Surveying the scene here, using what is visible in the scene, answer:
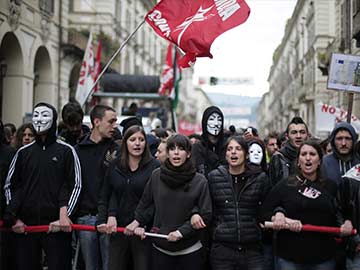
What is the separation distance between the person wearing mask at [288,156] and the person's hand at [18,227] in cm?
268

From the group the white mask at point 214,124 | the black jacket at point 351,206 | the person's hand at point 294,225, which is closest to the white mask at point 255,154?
the white mask at point 214,124

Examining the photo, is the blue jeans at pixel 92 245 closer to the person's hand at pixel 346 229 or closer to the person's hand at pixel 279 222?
the person's hand at pixel 279 222

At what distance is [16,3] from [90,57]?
437 centimetres

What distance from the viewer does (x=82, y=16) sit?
30.3m

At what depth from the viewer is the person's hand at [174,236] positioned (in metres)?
5.25

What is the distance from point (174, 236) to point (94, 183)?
1329mm

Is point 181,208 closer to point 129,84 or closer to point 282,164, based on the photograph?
point 282,164

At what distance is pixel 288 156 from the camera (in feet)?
21.7

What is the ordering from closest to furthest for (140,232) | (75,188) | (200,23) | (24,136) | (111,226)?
(140,232) → (111,226) → (75,188) → (24,136) → (200,23)

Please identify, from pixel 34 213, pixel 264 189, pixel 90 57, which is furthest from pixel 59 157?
pixel 90 57

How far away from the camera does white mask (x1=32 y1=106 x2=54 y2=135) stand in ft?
19.6

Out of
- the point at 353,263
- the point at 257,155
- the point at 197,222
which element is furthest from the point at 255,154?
the point at 353,263

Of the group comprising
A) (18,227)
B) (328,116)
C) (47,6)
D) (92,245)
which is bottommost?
(92,245)

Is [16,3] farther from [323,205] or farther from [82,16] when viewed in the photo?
[323,205]
